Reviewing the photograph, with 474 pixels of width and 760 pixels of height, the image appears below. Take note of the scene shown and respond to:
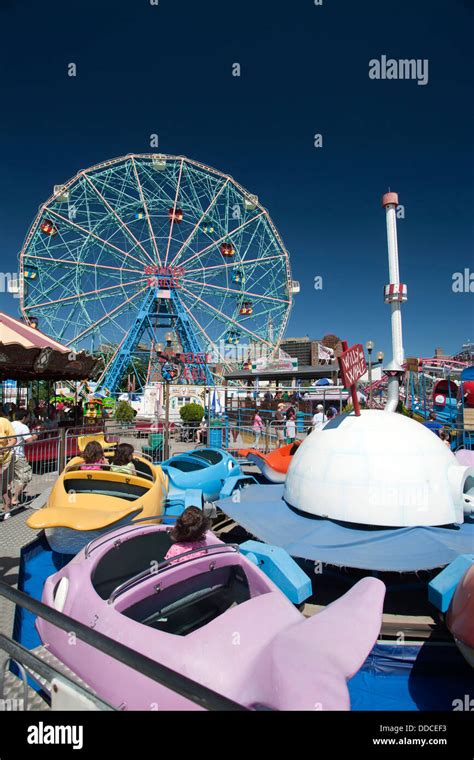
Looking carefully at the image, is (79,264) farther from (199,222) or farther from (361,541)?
(361,541)

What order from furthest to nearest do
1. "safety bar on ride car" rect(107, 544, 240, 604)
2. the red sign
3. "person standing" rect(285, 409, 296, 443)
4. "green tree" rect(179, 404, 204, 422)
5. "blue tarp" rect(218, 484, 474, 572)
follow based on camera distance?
"green tree" rect(179, 404, 204, 422), "person standing" rect(285, 409, 296, 443), the red sign, "blue tarp" rect(218, 484, 474, 572), "safety bar on ride car" rect(107, 544, 240, 604)

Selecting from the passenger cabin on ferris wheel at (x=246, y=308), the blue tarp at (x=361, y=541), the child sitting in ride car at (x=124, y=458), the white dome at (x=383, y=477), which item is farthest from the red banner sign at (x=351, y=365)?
the passenger cabin on ferris wheel at (x=246, y=308)

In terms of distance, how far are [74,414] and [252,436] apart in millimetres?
6068

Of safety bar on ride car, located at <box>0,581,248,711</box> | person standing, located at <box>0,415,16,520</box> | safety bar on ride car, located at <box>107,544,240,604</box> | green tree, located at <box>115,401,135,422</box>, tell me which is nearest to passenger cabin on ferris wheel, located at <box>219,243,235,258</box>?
green tree, located at <box>115,401,135,422</box>

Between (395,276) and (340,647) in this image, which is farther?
(395,276)

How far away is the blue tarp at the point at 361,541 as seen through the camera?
3.63 m

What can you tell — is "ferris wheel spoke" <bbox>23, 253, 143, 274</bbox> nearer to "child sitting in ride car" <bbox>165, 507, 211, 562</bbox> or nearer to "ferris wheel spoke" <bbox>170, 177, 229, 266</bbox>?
"ferris wheel spoke" <bbox>170, 177, 229, 266</bbox>

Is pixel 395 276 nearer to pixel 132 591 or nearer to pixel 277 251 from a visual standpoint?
pixel 277 251

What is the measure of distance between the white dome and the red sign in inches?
14.1

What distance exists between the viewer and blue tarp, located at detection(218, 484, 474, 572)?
363 centimetres

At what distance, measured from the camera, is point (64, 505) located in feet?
13.7

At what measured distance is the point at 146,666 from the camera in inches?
50.4

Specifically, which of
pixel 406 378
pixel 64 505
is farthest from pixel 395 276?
pixel 64 505
